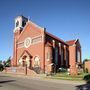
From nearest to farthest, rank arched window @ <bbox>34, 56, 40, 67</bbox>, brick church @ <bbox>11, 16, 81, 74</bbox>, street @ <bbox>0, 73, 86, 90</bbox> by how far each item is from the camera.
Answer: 1. street @ <bbox>0, 73, 86, 90</bbox>
2. brick church @ <bbox>11, 16, 81, 74</bbox>
3. arched window @ <bbox>34, 56, 40, 67</bbox>

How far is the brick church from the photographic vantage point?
49.8 meters

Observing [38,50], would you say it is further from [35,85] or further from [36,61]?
[35,85]

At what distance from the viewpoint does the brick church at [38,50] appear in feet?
163

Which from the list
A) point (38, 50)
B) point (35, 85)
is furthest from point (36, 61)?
point (35, 85)

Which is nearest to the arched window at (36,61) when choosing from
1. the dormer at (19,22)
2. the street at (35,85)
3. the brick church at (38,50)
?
the brick church at (38,50)

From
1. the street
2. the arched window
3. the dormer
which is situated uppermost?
the dormer

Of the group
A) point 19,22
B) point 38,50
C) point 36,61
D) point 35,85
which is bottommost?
point 35,85

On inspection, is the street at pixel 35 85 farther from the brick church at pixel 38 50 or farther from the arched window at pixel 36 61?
the arched window at pixel 36 61

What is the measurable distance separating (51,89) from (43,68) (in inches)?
1155

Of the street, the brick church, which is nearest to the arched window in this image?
the brick church

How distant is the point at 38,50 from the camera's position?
A: 52188 mm

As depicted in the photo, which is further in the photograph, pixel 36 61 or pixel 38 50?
pixel 36 61

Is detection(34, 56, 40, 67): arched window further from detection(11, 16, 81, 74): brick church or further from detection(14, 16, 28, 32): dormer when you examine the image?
detection(14, 16, 28, 32): dormer

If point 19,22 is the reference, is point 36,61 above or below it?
below
